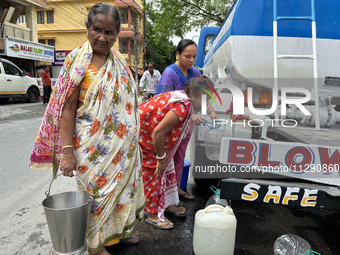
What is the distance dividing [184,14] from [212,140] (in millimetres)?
10990

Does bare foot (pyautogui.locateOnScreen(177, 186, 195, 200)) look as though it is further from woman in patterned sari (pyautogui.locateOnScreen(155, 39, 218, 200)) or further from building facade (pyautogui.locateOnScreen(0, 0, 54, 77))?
building facade (pyautogui.locateOnScreen(0, 0, 54, 77))

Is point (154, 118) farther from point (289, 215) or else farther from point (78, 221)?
point (289, 215)

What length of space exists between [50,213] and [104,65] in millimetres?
898

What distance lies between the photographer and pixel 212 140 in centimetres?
233

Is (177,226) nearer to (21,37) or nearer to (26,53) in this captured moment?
(26,53)

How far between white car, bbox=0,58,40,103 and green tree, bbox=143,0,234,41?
635cm

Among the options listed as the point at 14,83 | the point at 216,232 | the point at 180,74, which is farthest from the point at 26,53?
the point at 216,232

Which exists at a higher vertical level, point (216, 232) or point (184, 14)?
point (184, 14)

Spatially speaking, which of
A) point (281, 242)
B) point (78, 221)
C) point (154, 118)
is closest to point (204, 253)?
point (281, 242)

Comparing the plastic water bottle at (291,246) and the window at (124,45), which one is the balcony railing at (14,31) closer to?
the window at (124,45)

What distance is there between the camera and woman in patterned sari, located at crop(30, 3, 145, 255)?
1.56 metres

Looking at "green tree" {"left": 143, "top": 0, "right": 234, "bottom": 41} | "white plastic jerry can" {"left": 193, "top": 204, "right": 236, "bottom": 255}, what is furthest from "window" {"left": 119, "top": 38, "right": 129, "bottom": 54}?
"white plastic jerry can" {"left": 193, "top": 204, "right": 236, "bottom": 255}

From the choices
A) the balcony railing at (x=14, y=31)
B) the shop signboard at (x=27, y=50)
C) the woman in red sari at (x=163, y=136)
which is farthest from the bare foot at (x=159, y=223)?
the balcony railing at (x=14, y=31)

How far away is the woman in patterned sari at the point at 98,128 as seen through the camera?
1559mm
